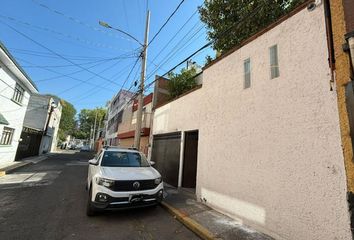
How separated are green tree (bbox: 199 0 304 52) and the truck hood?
735 centimetres

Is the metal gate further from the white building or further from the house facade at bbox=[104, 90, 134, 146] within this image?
the house facade at bbox=[104, 90, 134, 146]

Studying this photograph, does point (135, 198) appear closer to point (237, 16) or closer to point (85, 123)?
point (237, 16)

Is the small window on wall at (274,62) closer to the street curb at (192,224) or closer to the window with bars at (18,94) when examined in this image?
the street curb at (192,224)

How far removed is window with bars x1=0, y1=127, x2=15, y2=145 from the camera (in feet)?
42.1

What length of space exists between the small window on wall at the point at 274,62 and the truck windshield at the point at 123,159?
185 inches

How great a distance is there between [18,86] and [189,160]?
45.2 feet

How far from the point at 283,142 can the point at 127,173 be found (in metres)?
3.96

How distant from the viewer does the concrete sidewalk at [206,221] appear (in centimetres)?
411

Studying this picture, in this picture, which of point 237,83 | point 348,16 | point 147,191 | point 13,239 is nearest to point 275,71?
point 237,83

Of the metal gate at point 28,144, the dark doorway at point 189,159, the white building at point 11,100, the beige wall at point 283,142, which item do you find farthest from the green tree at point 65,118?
the beige wall at point 283,142

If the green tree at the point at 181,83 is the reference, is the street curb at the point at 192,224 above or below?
below

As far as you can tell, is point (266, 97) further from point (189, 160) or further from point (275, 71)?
point (189, 160)

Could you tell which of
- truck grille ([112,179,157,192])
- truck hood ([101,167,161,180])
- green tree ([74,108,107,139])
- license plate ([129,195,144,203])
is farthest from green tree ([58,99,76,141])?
license plate ([129,195,144,203])

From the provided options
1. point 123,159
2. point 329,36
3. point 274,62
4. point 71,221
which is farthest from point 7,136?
point 329,36
